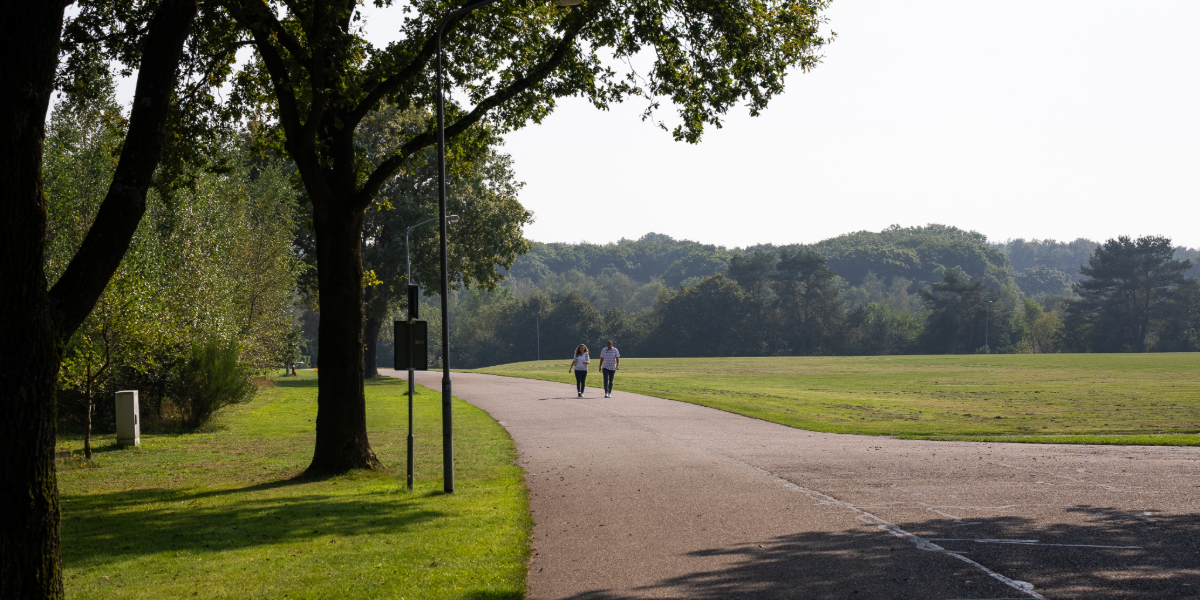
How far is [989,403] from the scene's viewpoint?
30.7 m

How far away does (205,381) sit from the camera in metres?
23.1

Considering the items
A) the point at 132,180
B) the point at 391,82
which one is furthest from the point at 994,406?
the point at 132,180

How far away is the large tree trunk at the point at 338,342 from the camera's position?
541 inches

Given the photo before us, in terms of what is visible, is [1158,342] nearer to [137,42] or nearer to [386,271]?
[386,271]

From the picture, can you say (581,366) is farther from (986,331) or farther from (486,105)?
(986,331)

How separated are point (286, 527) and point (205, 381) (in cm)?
1510

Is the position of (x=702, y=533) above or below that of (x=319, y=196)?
below

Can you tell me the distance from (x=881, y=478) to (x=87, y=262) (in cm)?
959

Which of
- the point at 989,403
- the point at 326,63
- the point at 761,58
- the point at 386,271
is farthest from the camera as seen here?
the point at 386,271

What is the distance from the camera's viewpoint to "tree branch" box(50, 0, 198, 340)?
7336 millimetres

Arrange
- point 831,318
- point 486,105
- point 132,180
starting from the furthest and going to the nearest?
point 831,318 → point 486,105 → point 132,180

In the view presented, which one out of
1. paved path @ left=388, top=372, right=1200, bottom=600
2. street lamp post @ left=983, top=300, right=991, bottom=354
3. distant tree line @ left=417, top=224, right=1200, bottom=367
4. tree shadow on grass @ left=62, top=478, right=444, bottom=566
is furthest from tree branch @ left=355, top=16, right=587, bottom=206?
street lamp post @ left=983, top=300, right=991, bottom=354

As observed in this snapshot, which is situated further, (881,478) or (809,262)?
(809,262)

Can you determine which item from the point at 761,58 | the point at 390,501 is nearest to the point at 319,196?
the point at 390,501
